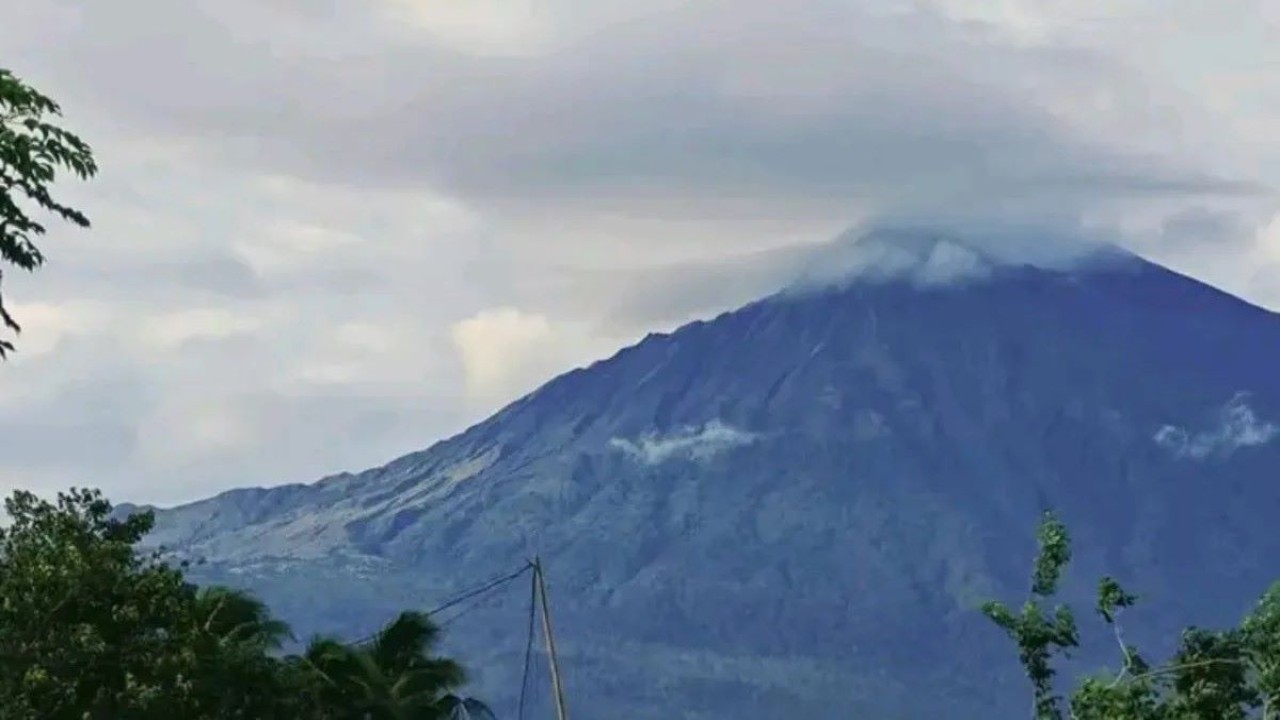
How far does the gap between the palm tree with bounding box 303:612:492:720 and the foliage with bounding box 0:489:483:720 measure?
2527 mm

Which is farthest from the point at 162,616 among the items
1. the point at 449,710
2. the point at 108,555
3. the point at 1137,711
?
the point at 1137,711

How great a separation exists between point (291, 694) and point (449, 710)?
7800mm

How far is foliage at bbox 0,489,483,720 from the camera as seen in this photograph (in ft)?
89.9

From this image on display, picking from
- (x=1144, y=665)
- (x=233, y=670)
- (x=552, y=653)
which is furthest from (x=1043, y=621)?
(x=552, y=653)

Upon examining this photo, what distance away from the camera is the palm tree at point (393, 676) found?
37188 millimetres

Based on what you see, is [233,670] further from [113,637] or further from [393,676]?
[393,676]

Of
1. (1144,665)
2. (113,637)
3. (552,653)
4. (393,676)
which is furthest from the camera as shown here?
(393,676)

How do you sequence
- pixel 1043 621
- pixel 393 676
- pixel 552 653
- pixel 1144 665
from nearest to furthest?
pixel 1144 665 < pixel 1043 621 < pixel 552 653 < pixel 393 676

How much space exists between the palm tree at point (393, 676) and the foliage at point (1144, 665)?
41.3ft

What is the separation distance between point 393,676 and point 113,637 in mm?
10729

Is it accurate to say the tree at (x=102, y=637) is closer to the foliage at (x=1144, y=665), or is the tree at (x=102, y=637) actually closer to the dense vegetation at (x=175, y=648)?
the dense vegetation at (x=175, y=648)

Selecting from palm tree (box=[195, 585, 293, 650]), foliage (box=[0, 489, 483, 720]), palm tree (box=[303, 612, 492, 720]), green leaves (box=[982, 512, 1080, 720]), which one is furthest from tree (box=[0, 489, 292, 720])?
green leaves (box=[982, 512, 1080, 720])

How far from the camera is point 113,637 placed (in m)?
28.9

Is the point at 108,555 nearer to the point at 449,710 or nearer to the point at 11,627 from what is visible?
the point at 11,627
